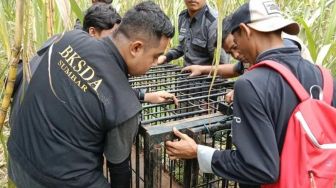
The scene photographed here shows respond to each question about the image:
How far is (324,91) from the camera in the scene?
99cm

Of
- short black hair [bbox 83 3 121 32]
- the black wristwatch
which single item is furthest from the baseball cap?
short black hair [bbox 83 3 121 32]

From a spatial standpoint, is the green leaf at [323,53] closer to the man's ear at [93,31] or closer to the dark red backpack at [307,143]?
the dark red backpack at [307,143]

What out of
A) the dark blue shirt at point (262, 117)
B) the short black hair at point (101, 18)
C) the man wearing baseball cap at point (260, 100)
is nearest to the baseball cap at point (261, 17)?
the man wearing baseball cap at point (260, 100)

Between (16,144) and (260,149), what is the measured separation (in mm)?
845

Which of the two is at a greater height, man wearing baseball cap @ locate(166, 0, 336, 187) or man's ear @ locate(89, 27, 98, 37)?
man's ear @ locate(89, 27, 98, 37)

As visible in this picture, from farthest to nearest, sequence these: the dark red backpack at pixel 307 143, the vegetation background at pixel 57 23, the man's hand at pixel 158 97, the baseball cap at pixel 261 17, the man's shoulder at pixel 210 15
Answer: the man's shoulder at pixel 210 15 → the man's hand at pixel 158 97 → the baseball cap at pixel 261 17 → the dark red backpack at pixel 307 143 → the vegetation background at pixel 57 23

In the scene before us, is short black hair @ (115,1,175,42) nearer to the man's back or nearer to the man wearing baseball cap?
the man's back

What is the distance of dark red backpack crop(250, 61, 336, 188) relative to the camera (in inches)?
36.4

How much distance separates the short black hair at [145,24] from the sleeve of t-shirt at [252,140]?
336mm

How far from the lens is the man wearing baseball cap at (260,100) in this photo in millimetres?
940

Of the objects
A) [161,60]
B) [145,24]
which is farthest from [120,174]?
[161,60]

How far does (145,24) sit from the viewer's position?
1089 mm

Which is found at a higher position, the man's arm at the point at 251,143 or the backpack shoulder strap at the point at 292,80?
the backpack shoulder strap at the point at 292,80

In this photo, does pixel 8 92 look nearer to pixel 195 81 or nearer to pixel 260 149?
pixel 260 149
